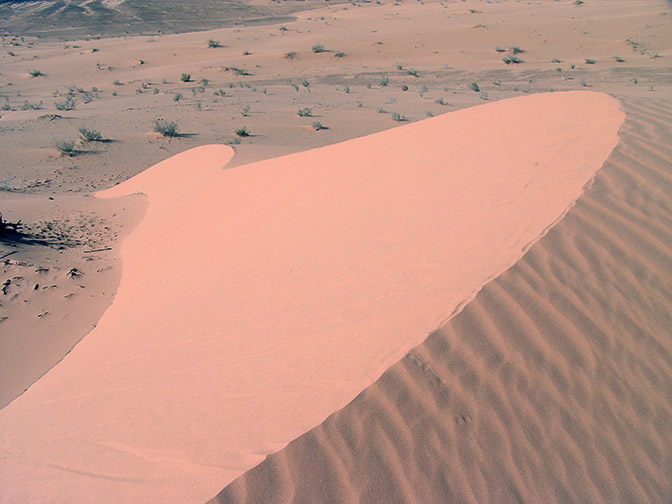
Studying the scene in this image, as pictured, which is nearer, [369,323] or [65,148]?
[369,323]

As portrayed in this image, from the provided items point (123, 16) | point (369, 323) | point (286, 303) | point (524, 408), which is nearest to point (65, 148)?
point (286, 303)

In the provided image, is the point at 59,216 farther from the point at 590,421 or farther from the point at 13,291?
the point at 590,421

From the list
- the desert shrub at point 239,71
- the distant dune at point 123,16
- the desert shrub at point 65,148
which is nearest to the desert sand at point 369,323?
the desert shrub at point 65,148

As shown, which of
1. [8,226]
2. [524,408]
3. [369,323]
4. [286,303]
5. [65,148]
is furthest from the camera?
[65,148]

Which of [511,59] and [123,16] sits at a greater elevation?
[123,16]

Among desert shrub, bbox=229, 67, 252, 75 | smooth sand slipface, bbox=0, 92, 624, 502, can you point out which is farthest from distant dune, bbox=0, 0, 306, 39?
smooth sand slipface, bbox=0, 92, 624, 502

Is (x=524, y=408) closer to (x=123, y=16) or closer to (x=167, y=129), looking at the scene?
(x=167, y=129)

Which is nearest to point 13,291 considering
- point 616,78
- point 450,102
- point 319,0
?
point 450,102

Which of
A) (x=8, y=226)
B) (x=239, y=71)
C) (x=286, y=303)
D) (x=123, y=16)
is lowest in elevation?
(x=239, y=71)
